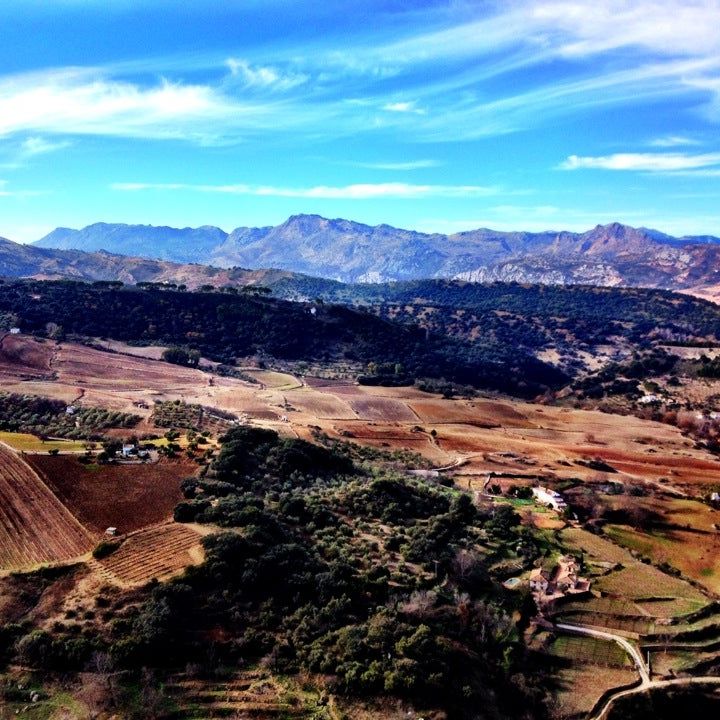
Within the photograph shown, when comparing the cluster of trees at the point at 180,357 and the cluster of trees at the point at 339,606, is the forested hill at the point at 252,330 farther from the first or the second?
the cluster of trees at the point at 339,606

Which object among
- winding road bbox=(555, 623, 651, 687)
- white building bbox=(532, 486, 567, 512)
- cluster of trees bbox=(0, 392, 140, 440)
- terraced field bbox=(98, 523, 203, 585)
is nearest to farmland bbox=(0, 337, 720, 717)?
terraced field bbox=(98, 523, 203, 585)

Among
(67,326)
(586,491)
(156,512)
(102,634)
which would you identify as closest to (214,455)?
(156,512)

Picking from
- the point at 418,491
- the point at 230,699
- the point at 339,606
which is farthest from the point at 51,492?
the point at 418,491

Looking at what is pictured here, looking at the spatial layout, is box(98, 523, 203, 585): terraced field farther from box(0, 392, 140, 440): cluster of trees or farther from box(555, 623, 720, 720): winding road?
box(0, 392, 140, 440): cluster of trees

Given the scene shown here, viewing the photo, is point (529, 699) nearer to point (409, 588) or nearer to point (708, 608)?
point (409, 588)

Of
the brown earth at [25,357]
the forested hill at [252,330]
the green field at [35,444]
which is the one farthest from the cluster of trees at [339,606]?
the forested hill at [252,330]

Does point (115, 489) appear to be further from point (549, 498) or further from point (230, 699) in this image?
point (549, 498)
